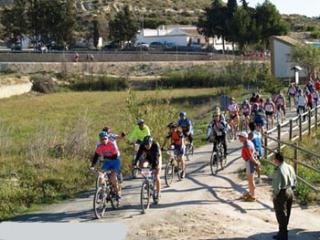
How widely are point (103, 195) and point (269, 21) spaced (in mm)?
81506

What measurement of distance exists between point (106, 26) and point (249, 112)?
91202mm

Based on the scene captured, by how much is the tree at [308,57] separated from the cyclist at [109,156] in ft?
125

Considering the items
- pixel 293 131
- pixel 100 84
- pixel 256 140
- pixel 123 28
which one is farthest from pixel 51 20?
pixel 256 140

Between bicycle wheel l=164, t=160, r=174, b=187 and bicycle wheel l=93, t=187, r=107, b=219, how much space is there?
3125mm

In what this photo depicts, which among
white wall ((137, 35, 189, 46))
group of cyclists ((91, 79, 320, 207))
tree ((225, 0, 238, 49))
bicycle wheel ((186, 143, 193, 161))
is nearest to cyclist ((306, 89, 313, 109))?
group of cyclists ((91, 79, 320, 207))

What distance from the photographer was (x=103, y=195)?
13508 millimetres

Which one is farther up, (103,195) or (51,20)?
(51,20)

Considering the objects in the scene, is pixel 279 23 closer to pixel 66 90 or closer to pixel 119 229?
pixel 66 90

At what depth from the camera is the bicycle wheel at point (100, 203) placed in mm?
13250

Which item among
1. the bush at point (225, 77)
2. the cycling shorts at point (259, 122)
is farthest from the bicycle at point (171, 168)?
the bush at point (225, 77)

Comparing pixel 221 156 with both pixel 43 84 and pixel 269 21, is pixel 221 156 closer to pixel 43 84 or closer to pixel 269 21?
pixel 43 84

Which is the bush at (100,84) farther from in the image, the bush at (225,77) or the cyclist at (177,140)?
the cyclist at (177,140)

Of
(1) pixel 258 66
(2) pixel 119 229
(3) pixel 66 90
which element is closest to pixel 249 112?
(2) pixel 119 229

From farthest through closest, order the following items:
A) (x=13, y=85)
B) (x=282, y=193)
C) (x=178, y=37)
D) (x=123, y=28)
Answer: (x=178, y=37), (x=123, y=28), (x=13, y=85), (x=282, y=193)
